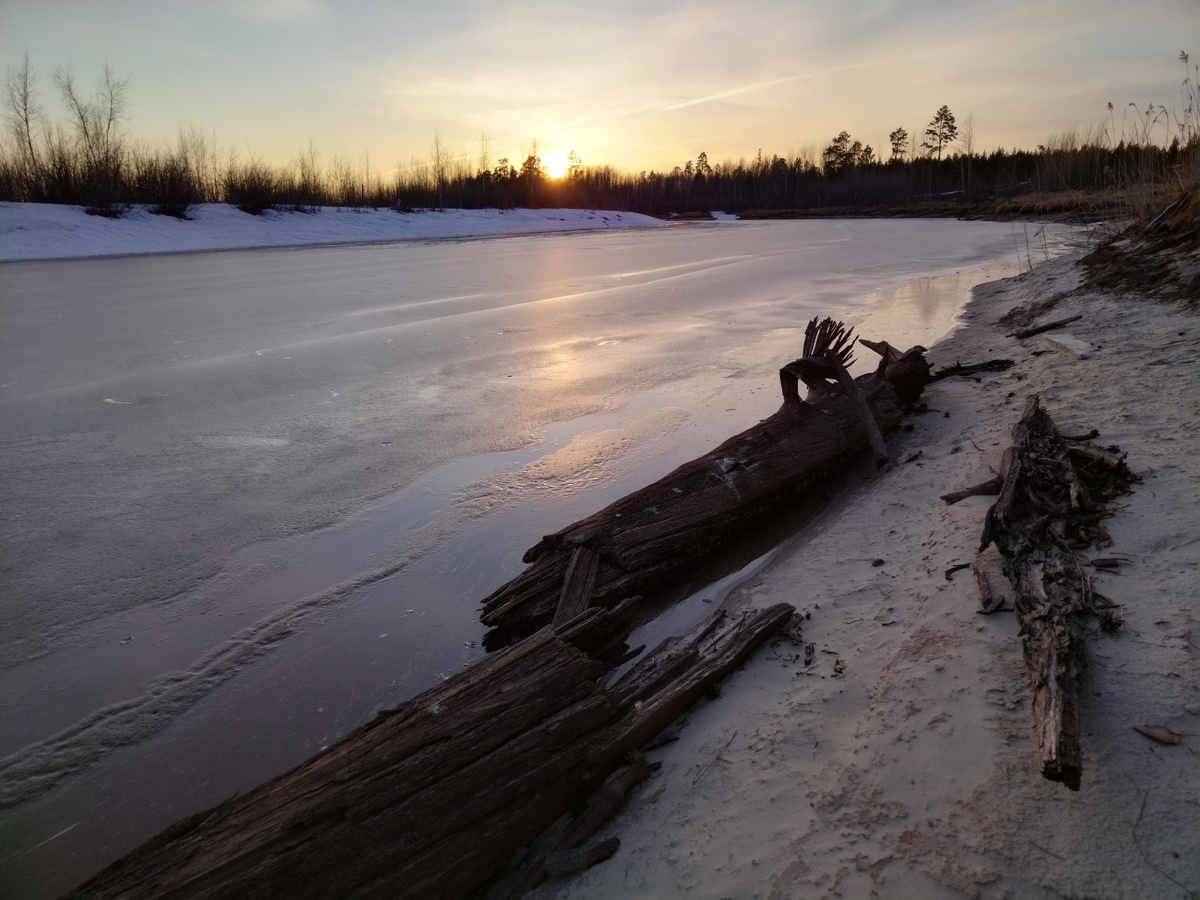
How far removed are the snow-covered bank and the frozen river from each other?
13598 millimetres

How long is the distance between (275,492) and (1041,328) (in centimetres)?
646

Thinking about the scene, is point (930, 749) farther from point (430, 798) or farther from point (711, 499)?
point (711, 499)

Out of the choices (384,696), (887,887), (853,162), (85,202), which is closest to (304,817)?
(384,696)

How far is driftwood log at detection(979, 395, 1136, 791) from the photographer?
5.92ft

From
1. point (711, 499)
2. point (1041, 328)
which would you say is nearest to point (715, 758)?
point (711, 499)

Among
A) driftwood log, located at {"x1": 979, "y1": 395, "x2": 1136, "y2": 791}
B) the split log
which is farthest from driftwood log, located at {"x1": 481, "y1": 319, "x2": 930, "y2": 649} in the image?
the split log

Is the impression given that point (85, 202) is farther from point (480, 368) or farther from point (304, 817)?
point (304, 817)

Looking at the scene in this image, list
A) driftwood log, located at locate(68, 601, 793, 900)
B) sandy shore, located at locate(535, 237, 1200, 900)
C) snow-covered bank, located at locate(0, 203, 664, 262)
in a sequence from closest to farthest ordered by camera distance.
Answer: sandy shore, located at locate(535, 237, 1200, 900), driftwood log, located at locate(68, 601, 793, 900), snow-covered bank, located at locate(0, 203, 664, 262)

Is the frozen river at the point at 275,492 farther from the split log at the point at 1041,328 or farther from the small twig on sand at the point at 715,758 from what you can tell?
the split log at the point at 1041,328

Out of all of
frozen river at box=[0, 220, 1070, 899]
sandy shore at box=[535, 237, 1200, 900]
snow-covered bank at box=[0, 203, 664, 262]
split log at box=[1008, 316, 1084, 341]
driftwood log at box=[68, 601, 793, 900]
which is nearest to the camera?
sandy shore at box=[535, 237, 1200, 900]

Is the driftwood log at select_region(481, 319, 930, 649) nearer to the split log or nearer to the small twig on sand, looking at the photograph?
the small twig on sand

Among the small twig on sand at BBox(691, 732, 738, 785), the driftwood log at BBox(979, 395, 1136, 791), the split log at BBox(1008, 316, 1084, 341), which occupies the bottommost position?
the small twig on sand at BBox(691, 732, 738, 785)

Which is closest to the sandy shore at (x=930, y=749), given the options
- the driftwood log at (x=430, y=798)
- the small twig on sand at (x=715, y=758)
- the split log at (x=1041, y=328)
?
the small twig on sand at (x=715, y=758)

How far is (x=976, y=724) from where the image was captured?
2014mm
